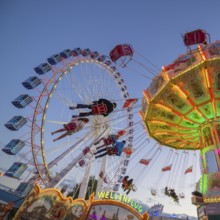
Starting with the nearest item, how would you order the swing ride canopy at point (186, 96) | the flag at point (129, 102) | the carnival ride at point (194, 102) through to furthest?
the carnival ride at point (194, 102) → the swing ride canopy at point (186, 96) → the flag at point (129, 102)

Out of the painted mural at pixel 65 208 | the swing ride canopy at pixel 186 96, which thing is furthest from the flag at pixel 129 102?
the painted mural at pixel 65 208

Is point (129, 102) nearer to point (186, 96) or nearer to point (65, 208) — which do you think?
point (186, 96)

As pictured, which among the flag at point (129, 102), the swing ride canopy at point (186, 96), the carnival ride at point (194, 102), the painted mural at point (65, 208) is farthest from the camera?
the flag at point (129, 102)

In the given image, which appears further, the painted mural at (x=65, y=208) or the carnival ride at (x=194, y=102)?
the painted mural at (x=65, y=208)

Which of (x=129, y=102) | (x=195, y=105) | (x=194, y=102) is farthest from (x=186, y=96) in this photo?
(x=129, y=102)

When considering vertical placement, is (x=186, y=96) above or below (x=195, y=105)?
below

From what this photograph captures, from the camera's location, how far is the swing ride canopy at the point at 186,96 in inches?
474

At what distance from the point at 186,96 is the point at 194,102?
3.05ft

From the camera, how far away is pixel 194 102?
45.5 ft

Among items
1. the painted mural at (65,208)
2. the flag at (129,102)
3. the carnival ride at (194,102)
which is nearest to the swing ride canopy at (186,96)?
the carnival ride at (194,102)

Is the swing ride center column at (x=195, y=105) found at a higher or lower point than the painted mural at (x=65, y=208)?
higher

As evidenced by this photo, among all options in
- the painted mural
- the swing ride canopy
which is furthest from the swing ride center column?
the painted mural

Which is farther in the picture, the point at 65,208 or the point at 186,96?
the point at 65,208

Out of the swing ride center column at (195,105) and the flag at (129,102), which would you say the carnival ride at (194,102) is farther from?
the flag at (129,102)
